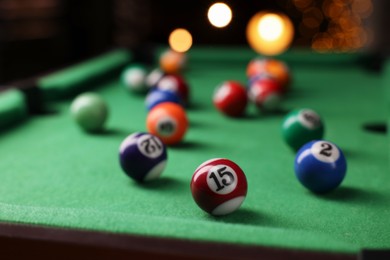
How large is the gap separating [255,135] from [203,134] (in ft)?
0.81

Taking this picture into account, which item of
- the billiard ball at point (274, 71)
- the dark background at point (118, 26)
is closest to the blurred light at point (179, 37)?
the dark background at point (118, 26)

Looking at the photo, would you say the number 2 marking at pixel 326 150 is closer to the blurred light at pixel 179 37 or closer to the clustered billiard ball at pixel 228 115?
the clustered billiard ball at pixel 228 115

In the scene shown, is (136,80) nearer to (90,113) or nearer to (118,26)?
(90,113)

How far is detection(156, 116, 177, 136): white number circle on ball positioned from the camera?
7.57ft

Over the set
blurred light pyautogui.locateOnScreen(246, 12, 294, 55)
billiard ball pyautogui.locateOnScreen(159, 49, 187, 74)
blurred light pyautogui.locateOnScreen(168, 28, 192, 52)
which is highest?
billiard ball pyautogui.locateOnScreen(159, 49, 187, 74)

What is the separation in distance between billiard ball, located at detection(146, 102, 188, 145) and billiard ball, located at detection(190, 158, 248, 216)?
77cm

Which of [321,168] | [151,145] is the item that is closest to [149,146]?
[151,145]

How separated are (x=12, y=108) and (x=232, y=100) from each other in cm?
110

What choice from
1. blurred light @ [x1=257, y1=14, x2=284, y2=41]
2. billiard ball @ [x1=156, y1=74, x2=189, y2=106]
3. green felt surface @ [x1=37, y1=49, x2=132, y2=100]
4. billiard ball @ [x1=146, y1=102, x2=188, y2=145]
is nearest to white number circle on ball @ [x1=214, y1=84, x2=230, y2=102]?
billiard ball @ [x1=156, y1=74, x2=189, y2=106]

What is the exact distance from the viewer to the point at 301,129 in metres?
2.21

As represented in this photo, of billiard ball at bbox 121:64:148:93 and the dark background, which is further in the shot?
the dark background

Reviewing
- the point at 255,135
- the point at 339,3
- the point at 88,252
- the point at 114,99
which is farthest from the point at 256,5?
the point at 88,252

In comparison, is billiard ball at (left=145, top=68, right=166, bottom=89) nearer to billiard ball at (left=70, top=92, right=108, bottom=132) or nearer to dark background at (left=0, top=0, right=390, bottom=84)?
billiard ball at (left=70, top=92, right=108, bottom=132)

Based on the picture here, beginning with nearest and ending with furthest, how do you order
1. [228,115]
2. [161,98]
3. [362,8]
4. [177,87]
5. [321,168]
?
1. [321,168]
2. [161,98]
3. [228,115]
4. [177,87]
5. [362,8]
